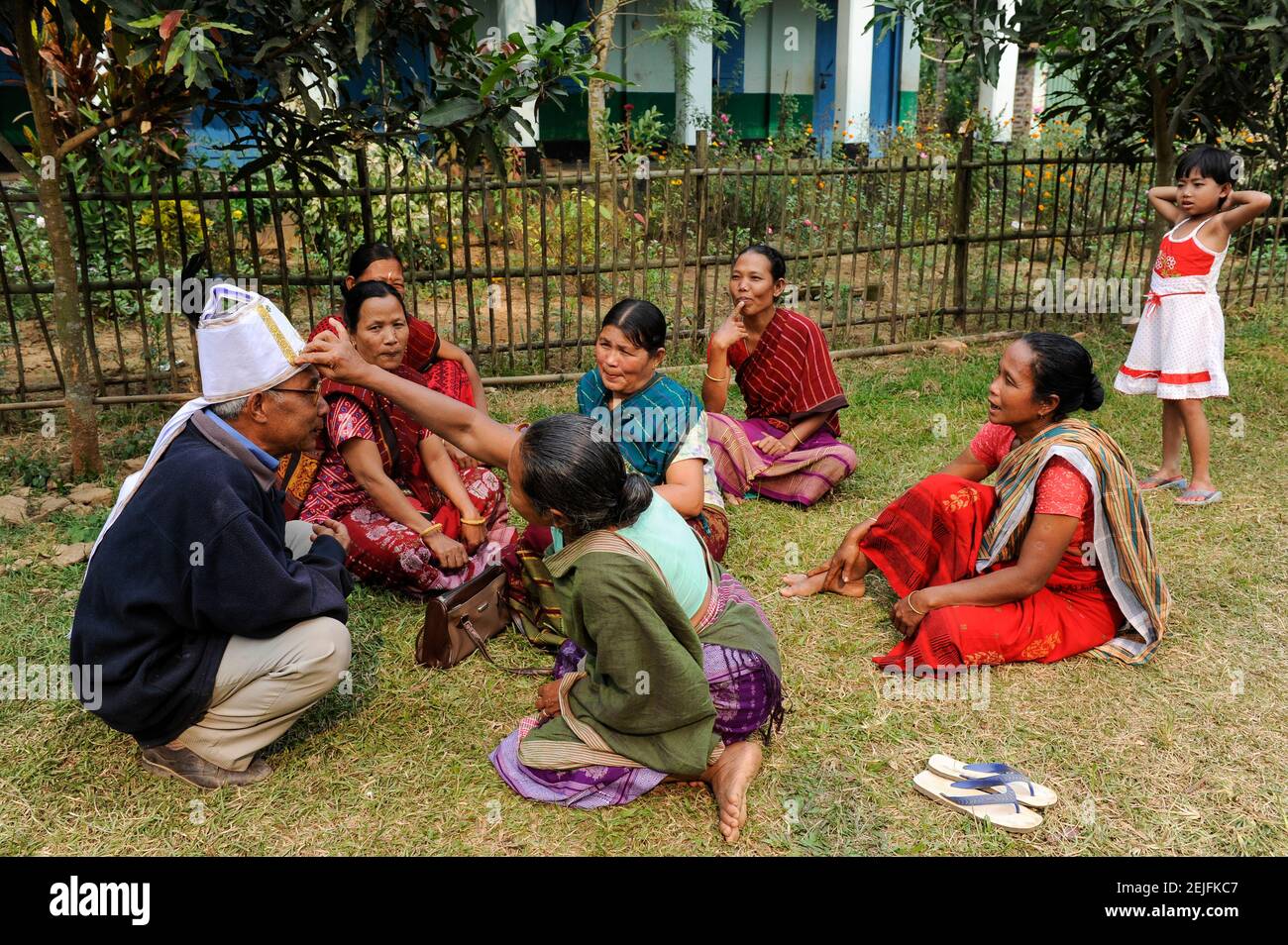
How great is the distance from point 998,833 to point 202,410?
2608 millimetres

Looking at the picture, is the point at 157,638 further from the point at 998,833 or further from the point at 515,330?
the point at 515,330

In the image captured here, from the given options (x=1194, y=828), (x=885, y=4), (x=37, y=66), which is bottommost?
(x=1194, y=828)

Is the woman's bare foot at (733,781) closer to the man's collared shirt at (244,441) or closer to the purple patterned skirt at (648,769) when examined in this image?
the purple patterned skirt at (648,769)

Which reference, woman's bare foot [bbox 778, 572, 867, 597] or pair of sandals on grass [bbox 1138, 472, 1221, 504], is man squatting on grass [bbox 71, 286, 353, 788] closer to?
woman's bare foot [bbox 778, 572, 867, 597]

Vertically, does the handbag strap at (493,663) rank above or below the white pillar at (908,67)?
below

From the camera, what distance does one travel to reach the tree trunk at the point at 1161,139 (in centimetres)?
717

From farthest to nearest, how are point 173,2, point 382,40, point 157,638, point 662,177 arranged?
point 662,177
point 382,40
point 173,2
point 157,638

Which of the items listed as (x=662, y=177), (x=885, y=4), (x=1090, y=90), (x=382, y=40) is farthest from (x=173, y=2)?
(x=1090, y=90)

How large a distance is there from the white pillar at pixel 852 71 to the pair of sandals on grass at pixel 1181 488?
35.9ft

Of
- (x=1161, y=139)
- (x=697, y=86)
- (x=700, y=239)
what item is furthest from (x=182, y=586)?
(x=697, y=86)

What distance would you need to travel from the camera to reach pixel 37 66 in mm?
4781

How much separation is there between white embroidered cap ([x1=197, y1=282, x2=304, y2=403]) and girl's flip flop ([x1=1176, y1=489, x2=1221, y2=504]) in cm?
451

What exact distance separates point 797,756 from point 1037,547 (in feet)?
3.78

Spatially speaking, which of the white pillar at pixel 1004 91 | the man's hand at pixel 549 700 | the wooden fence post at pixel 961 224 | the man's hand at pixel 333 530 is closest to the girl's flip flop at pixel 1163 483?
the wooden fence post at pixel 961 224
